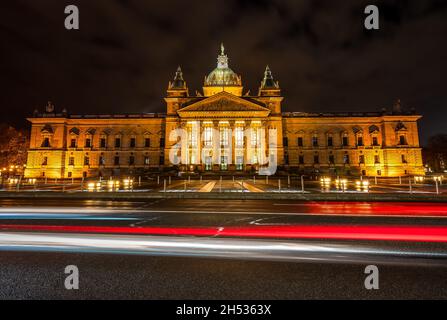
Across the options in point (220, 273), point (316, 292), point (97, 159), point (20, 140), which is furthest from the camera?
point (20, 140)

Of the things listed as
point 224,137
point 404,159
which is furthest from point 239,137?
point 404,159

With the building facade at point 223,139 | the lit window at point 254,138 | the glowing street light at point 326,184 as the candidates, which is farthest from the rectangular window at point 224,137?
the glowing street light at point 326,184

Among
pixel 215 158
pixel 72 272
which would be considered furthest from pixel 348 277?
pixel 215 158

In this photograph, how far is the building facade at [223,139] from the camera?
5706 centimetres

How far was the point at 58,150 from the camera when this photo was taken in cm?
5981

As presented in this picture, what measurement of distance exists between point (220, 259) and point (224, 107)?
2116 inches

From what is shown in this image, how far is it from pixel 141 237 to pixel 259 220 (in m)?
4.20

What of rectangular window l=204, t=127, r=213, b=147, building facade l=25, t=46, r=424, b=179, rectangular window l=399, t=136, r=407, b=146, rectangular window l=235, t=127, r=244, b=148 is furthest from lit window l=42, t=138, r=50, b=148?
rectangular window l=399, t=136, r=407, b=146

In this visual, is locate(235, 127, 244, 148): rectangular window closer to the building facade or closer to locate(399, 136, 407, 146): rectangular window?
the building facade

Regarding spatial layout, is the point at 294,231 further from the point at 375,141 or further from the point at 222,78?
the point at 222,78

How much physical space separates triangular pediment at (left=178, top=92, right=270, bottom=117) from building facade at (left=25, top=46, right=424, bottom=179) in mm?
214

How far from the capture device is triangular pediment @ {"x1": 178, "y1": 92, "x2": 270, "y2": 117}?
5675 cm

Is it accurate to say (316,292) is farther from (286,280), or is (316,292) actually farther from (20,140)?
(20,140)

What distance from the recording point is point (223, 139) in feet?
189
